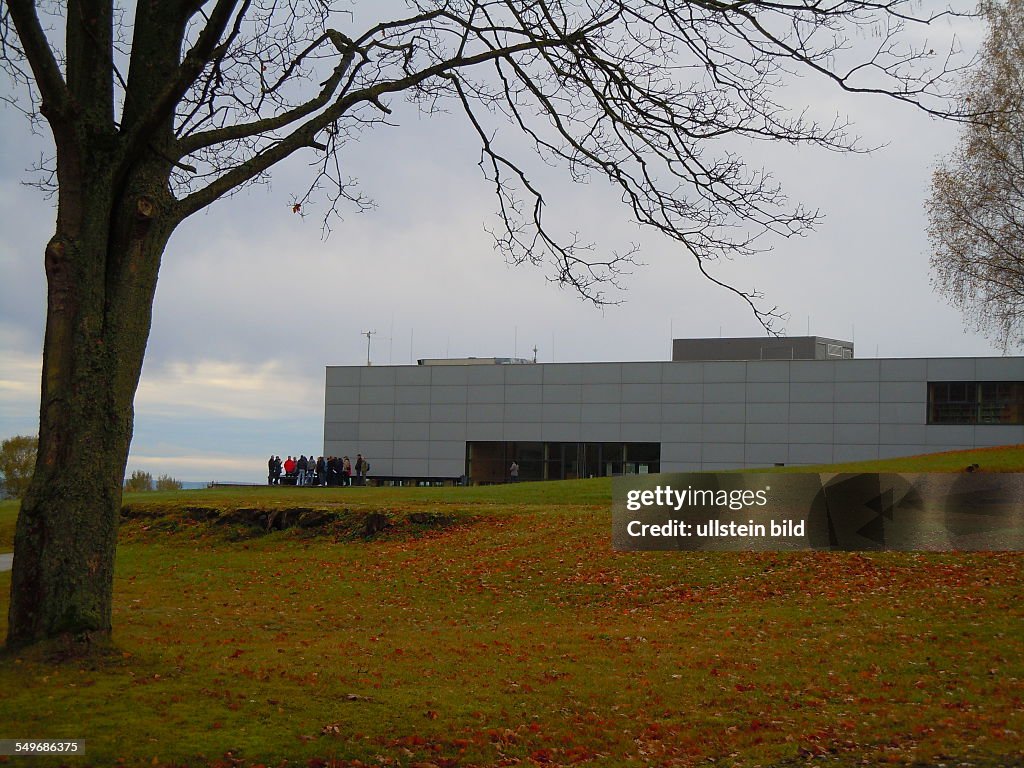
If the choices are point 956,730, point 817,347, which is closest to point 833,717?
point 956,730

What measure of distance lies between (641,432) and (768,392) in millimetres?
7738

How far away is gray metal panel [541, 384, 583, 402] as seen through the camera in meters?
59.6

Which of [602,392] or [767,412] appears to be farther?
[602,392]

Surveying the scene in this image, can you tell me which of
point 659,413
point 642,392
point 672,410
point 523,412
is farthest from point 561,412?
point 672,410

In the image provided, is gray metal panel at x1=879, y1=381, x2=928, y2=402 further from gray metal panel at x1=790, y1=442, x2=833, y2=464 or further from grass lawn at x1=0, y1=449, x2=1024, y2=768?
grass lawn at x1=0, y1=449, x2=1024, y2=768

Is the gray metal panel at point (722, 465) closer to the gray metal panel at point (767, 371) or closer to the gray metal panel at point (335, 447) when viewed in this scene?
the gray metal panel at point (767, 371)

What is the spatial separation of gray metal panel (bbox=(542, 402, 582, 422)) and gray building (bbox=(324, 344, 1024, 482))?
61 millimetres

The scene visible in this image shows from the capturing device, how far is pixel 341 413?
6550cm

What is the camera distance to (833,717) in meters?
9.06

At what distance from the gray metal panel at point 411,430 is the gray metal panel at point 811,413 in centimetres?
2271

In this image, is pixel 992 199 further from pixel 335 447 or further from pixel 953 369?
pixel 335 447

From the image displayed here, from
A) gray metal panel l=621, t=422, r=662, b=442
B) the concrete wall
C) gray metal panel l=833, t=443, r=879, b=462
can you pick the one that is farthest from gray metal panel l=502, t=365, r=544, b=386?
gray metal panel l=833, t=443, r=879, b=462

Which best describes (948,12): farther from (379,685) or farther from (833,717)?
(379,685)
